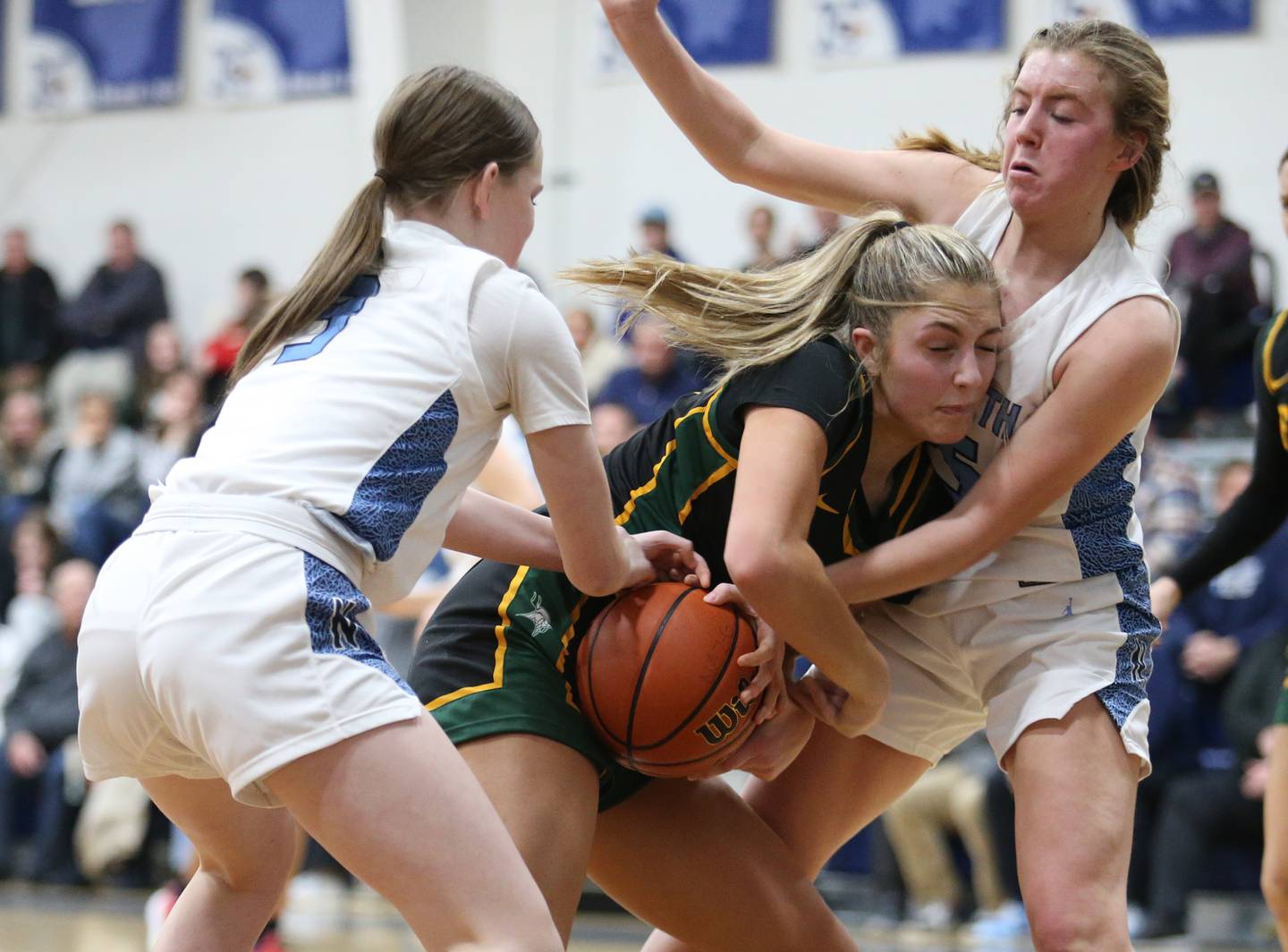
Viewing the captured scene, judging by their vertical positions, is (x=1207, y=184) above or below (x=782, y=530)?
below

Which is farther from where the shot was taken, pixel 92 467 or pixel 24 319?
pixel 24 319

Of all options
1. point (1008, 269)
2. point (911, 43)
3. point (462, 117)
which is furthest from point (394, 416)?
point (911, 43)

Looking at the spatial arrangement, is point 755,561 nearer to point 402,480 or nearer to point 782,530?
point 782,530

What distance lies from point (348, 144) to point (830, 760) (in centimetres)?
1090

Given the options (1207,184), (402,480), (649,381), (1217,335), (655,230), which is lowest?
(649,381)

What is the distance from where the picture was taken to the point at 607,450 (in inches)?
302

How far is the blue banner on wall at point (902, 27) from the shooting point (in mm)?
11359

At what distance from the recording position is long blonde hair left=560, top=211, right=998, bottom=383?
2910 millimetres

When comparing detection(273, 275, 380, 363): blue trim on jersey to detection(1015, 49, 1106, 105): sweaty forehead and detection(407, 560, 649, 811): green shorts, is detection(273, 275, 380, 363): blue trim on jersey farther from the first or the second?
detection(1015, 49, 1106, 105): sweaty forehead

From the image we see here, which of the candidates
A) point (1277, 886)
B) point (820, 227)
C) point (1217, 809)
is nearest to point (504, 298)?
point (1277, 886)

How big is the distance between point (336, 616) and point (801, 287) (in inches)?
43.4

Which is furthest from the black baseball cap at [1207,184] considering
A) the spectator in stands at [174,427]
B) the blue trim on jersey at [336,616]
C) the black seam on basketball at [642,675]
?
the blue trim on jersey at [336,616]

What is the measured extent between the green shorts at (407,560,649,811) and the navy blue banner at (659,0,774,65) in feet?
31.3

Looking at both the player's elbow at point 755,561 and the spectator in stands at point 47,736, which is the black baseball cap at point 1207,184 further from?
the player's elbow at point 755,561
